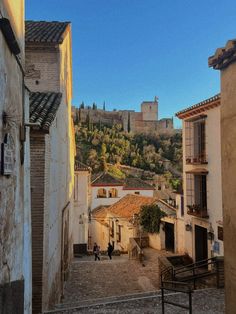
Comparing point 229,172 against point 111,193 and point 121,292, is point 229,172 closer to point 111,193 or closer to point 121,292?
point 121,292

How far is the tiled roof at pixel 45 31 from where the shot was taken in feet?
42.2

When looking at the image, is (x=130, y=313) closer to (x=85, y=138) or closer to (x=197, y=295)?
(x=197, y=295)

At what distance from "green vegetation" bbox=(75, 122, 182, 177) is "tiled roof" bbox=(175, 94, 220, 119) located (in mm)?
42509

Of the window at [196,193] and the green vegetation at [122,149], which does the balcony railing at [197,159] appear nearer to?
the window at [196,193]

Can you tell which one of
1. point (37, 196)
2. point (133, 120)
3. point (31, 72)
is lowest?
point (37, 196)

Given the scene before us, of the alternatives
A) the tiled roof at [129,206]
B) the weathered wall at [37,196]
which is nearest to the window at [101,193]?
the tiled roof at [129,206]

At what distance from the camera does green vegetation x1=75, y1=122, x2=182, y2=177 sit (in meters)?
66.8

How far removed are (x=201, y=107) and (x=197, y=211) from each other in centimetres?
516

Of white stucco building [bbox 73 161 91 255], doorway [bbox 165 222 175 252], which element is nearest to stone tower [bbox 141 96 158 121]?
white stucco building [bbox 73 161 91 255]

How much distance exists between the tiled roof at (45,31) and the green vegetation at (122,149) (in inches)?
1817

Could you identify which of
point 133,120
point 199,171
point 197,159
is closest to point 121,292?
point 199,171

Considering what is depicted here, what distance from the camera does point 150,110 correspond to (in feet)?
334

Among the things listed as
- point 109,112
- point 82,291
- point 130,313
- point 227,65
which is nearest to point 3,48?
point 227,65

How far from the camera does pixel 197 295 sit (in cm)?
1064
